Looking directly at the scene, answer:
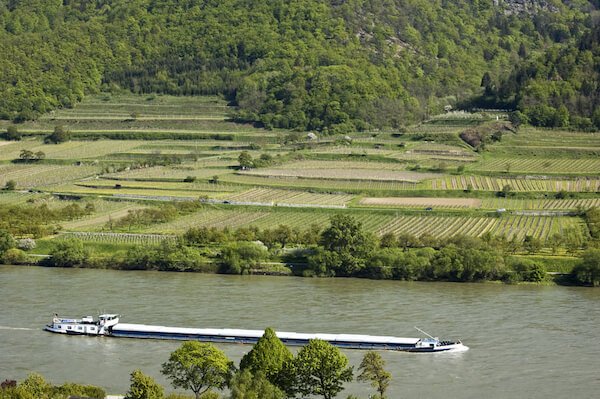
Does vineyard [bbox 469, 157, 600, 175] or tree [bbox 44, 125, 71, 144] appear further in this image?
tree [bbox 44, 125, 71, 144]

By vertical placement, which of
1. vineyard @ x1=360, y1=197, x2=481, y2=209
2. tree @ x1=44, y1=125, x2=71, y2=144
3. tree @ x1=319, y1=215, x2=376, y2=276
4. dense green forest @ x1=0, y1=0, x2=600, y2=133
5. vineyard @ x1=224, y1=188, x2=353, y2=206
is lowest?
tree @ x1=319, y1=215, x2=376, y2=276

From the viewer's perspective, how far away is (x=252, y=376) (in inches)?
1186

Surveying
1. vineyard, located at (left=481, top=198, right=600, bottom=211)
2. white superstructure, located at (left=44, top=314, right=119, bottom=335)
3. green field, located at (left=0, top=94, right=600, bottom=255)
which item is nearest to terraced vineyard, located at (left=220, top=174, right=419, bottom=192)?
green field, located at (left=0, top=94, right=600, bottom=255)

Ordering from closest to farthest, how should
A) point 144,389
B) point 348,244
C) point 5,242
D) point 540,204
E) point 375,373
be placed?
point 144,389 → point 375,373 → point 348,244 → point 5,242 → point 540,204

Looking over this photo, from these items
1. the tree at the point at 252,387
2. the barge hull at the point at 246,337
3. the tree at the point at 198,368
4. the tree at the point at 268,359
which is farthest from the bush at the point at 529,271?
the tree at the point at 252,387

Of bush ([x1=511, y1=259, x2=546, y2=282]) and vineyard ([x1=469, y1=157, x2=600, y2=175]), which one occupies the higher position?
vineyard ([x1=469, y1=157, x2=600, y2=175])

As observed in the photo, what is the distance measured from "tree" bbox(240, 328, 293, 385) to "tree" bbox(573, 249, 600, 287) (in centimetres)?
2000

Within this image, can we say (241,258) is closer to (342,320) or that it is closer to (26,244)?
(26,244)

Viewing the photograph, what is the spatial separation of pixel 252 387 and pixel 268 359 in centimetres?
143

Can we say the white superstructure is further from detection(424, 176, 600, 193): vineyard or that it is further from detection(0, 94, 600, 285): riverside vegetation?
detection(424, 176, 600, 193): vineyard

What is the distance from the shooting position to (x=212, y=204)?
208ft

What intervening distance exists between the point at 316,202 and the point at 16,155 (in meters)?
28.9

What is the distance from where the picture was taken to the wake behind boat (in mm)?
37531

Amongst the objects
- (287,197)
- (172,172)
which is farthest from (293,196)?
(172,172)
